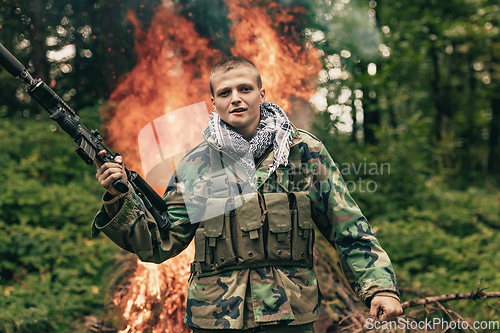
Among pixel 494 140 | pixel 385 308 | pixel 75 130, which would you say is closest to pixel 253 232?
pixel 385 308

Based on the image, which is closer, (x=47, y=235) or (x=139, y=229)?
(x=139, y=229)

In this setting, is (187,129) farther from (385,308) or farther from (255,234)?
(385,308)

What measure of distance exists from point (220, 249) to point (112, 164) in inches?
30.5

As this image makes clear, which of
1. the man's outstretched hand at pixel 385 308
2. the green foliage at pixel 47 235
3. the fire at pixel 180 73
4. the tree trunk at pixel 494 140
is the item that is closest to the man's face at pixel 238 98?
the man's outstretched hand at pixel 385 308

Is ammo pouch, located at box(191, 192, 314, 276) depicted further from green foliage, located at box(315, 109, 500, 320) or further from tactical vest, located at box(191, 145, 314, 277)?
green foliage, located at box(315, 109, 500, 320)

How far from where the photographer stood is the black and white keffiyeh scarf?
6.84 feet

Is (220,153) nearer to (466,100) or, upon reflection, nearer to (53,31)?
(53,31)

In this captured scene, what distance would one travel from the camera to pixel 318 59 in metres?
5.10

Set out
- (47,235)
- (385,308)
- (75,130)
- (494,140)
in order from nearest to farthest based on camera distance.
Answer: (385,308) < (75,130) < (47,235) < (494,140)

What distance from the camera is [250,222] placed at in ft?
6.50

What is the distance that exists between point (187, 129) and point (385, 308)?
8.90 ft

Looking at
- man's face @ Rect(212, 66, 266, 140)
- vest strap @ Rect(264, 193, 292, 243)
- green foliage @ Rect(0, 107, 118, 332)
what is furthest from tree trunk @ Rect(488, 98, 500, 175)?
vest strap @ Rect(264, 193, 292, 243)

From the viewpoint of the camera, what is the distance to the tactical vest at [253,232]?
77.7 inches

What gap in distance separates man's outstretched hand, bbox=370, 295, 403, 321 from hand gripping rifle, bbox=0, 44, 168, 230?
4.11 feet
